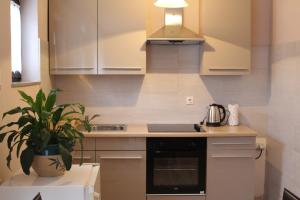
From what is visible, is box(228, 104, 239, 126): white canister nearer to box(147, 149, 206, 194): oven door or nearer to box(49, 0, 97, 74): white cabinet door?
box(147, 149, 206, 194): oven door

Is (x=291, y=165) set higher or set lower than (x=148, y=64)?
lower

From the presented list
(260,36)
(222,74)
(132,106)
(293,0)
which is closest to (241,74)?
(222,74)

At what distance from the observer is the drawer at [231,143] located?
3.44 m

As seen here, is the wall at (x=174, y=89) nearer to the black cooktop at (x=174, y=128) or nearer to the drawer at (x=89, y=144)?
the black cooktop at (x=174, y=128)

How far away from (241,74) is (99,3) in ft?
5.10

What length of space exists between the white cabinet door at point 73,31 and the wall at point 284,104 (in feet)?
5.94

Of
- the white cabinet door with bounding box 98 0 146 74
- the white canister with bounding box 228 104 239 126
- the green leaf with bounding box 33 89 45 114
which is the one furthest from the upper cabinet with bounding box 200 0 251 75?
the green leaf with bounding box 33 89 45 114

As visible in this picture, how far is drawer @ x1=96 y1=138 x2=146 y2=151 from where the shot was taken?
3.41 meters

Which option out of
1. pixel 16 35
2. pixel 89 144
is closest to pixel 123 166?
pixel 89 144

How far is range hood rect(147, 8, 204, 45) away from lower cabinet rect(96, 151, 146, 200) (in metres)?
1.10

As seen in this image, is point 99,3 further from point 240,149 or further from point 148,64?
point 240,149

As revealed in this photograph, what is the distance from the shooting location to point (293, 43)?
10.9 ft

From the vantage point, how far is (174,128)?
3.74 m

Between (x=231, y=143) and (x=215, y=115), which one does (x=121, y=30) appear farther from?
(x=231, y=143)
